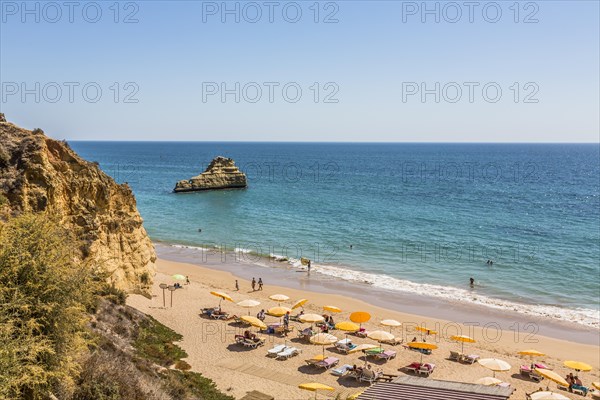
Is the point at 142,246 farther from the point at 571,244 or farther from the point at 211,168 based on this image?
the point at 211,168

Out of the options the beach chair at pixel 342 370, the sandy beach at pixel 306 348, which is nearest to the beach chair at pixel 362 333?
the sandy beach at pixel 306 348

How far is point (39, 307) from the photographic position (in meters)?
11.6

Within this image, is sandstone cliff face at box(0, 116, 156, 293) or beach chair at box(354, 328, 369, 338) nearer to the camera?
sandstone cliff face at box(0, 116, 156, 293)

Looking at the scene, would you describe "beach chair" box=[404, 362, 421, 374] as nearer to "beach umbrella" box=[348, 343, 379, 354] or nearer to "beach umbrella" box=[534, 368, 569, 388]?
"beach umbrella" box=[348, 343, 379, 354]

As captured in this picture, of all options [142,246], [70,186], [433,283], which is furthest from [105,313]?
[433,283]

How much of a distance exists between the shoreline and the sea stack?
50.4 m

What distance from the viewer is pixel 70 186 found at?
23.1 metres

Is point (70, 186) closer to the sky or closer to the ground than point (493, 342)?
closer to the sky

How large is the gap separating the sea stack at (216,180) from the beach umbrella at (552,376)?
78253 mm

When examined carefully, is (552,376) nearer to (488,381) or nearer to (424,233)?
(488,381)

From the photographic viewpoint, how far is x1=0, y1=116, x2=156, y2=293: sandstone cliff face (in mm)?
20344

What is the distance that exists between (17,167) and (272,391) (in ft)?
46.4

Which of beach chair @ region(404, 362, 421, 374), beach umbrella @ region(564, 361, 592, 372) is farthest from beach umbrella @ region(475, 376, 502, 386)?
beach umbrella @ region(564, 361, 592, 372)

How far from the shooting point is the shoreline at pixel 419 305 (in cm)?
2842
